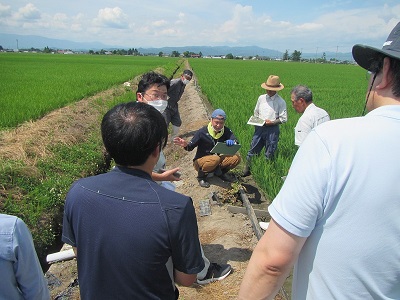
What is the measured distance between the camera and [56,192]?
14.6ft

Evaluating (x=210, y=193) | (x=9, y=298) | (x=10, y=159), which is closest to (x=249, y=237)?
(x=210, y=193)

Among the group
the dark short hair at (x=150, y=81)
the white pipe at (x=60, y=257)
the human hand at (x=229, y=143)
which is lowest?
the white pipe at (x=60, y=257)

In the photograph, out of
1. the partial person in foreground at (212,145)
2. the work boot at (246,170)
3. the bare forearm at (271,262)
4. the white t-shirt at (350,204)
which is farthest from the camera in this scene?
the work boot at (246,170)

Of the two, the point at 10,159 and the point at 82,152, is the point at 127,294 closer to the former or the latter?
the point at 10,159

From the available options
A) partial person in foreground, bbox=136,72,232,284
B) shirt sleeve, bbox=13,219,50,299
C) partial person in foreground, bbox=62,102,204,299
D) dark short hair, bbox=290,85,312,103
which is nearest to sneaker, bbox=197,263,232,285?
partial person in foreground, bbox=136,72,232,284

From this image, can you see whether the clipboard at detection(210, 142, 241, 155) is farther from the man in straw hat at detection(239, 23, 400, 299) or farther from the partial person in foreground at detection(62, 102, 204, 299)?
the man in straw hat at detection(239, 23, 400, 299)

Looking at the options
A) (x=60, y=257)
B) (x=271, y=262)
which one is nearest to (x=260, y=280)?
(x=271, y=262)

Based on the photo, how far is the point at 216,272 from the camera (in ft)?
9.81

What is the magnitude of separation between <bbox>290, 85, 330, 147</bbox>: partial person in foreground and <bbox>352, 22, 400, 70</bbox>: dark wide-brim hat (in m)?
2.90

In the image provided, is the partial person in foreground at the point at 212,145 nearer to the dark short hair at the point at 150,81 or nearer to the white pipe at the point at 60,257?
the dark short hair at the point at 150,81

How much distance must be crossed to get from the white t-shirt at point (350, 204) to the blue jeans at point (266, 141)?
14.9 ft

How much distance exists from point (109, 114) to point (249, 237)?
8.85 feet

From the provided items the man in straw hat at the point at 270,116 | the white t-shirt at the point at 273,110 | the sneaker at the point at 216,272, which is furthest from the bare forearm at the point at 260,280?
the white t-shirt at the point at 273,110

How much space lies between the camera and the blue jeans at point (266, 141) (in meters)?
5.41
